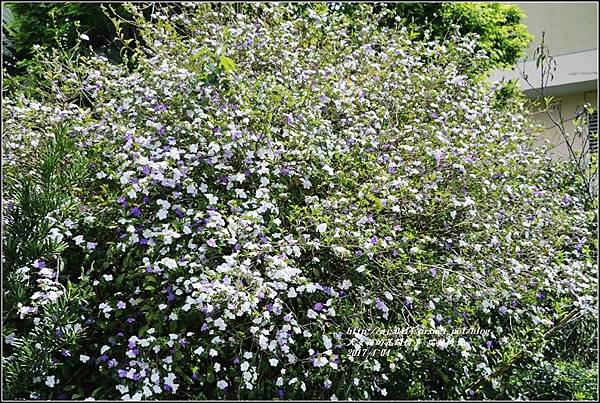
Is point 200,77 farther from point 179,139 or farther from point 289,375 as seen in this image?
point 289,375

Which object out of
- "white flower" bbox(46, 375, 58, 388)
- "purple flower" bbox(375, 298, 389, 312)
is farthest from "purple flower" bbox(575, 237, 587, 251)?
"white flower" bbox(46, 375, 58, 388)

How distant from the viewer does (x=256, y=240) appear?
2617 millimetres

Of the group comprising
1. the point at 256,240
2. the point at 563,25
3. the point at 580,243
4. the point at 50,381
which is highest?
the point at 563,25

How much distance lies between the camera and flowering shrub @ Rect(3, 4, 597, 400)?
8.22 feet

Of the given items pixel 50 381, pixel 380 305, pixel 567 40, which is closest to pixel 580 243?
pixel 380 305

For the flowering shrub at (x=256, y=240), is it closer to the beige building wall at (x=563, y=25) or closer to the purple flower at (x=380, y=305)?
the purple flower at (x=380, y=305)

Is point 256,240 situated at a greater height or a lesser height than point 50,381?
greater

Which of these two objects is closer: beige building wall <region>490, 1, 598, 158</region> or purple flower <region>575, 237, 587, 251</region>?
purple flower <region>575, 237, 587, 251</region>

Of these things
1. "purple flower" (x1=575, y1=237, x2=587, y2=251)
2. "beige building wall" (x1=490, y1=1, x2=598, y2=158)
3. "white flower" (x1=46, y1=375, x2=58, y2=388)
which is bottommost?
"white flower" (x1=46, y1=375, x2=58, y2=388)

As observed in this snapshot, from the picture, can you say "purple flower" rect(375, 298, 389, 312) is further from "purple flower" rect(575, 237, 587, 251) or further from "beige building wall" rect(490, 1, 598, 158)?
"beige building wall" rect(490, 1, 598, 158)

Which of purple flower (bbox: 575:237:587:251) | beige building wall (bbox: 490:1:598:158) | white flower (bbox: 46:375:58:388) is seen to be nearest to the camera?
white flower (bbox: 46:375:58:388)

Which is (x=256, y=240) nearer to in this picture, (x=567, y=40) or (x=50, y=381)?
(x=50, y=381)

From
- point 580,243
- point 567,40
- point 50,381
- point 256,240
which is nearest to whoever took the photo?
point 50,381

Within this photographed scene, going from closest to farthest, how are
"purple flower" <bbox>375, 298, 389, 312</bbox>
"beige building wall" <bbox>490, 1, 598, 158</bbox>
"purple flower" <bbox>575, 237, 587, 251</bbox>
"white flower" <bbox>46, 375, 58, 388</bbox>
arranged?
"white flower" <bbox>46, 375, 58, 388</bbox> → "purple flower" <bbox>375, 298, 389, 312</bbox> → "purple flower" <bbox>575, 237, 587, 251</bbox> → "beige building wall" <bbox>490, 1, 598, 158</bbox>
